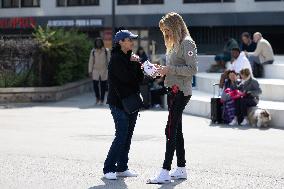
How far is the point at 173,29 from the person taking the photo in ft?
24.5

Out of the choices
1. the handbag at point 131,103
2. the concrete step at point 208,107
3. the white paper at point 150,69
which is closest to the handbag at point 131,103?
the handbag at point 131,103

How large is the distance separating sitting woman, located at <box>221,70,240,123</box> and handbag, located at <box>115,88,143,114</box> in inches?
244

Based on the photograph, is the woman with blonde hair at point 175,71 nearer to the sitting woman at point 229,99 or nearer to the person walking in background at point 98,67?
the sitting woman at point 229,99

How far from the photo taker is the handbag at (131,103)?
7773 mm

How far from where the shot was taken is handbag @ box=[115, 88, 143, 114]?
7.77m

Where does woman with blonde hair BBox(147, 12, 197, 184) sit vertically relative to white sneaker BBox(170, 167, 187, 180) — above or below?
above

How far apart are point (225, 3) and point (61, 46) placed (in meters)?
19.9

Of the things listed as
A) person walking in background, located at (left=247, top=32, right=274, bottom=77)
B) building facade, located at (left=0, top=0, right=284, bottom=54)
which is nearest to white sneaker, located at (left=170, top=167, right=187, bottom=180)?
person walking in background, located at (left=247, top=32, right=274, bottom=77)

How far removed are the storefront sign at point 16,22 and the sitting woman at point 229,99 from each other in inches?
1135

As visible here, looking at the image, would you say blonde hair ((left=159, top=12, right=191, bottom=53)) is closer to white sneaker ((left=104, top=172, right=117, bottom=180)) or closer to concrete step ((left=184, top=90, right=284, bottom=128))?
white sneaker ((left=104, top=172, right=117, bottom=180))

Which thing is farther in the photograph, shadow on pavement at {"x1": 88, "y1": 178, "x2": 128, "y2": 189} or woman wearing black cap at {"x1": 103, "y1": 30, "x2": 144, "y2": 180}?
woman wearing black cap at {"x1": 103, "y1": 30, "x2": 144, "y2": 180}

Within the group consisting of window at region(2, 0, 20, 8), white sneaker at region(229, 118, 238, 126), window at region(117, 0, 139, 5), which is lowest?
white sneaker at region(229, 118, 238, 126)

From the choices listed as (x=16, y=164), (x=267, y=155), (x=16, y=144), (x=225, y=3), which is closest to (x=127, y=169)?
(x=16, y=164)

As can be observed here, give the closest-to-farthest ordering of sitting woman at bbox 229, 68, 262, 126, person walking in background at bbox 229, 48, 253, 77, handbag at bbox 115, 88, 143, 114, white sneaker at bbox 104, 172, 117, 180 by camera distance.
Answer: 1. handbag at bbox 115, 88, 143, 114
2. white sneaker at bbox 104, 172, 117, 180
3. sitting woman at bbox 229, 68, 262, 126
4. person walking in background at bbox 229, 48, 253, 77
